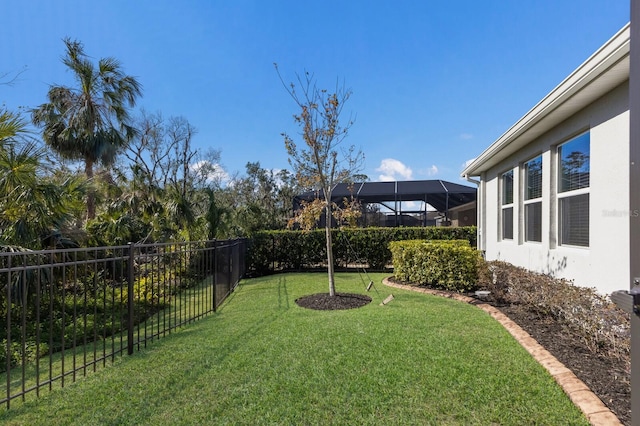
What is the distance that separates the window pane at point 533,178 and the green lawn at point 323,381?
9.38 ft

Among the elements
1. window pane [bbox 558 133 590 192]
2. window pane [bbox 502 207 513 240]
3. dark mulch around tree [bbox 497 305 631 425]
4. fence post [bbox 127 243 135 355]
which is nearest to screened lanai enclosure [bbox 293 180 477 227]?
window pane [bbox 502 207 513 240]

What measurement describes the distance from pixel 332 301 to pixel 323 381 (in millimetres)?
3338

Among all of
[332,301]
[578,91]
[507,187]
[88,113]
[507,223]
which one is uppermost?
[88,113]

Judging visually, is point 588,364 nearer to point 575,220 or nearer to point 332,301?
point 575,220

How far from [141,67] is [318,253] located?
1088 centimetres

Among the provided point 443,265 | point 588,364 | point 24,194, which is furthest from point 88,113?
point 588,364

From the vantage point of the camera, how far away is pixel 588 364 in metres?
3.25

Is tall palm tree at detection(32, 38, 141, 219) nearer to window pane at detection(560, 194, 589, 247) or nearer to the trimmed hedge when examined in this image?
the trimmed hedge

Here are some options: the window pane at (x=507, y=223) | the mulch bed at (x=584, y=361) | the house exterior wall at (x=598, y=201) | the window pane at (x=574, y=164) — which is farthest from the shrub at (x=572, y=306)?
the window pane at (x=507, y=223)

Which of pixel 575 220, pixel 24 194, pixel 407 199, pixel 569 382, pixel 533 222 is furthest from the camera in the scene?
pixel 407 199

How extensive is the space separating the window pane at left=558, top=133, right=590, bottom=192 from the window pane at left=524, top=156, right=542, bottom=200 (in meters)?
0.72

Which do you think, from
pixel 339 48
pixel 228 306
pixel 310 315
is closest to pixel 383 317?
pixel 310 315

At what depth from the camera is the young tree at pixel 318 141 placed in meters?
6.73

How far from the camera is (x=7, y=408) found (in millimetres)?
2742
